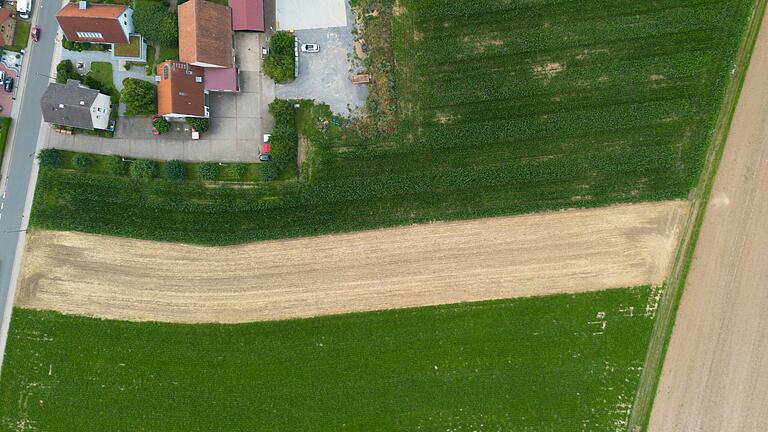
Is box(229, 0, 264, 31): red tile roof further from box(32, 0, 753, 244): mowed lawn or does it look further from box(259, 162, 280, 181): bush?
box(259, 162, 280, 181): bush

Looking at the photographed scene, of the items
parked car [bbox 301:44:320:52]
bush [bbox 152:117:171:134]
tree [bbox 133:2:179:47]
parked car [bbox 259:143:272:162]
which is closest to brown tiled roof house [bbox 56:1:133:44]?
tree [bbox 133:2:179:47]

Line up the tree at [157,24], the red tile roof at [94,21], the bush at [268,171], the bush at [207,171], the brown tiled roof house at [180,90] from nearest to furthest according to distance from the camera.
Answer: the brown tiled roof house at [180,90]
the red tile roof at [94,21]
the tree at [157,24]
the bush at [268,171]
the bush at [207,171]


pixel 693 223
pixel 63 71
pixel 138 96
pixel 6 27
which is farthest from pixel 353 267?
pixel 6 27

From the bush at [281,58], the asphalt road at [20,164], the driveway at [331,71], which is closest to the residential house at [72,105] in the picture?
the asphalt road at [20,164]

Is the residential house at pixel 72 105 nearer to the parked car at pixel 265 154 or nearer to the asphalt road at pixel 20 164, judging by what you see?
the asphalt road at pixel 20 164

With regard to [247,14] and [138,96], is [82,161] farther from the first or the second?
[247,14]

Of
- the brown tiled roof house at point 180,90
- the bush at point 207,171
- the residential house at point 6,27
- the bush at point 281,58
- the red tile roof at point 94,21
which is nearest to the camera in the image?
the brown tiled roof house at point 180,90

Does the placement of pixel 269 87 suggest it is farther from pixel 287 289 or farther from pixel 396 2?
pixel 287 289
